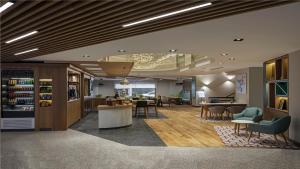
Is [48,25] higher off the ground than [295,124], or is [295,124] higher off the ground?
[48,25]

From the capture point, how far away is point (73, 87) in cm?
1198

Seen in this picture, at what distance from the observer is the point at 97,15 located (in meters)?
3.75

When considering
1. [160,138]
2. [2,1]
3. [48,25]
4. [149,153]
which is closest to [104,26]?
[48,25]

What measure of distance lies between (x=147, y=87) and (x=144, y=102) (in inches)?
599

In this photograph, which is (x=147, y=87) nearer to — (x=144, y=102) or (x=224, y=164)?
(x=144, y=102)

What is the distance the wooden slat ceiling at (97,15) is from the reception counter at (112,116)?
5.11 m

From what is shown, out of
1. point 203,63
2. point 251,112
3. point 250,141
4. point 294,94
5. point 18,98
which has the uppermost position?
point 203,63

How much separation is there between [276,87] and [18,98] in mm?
9188

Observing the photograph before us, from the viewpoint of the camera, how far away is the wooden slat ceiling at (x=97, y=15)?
3.32 metres

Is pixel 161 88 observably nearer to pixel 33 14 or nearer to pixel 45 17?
pixel 45 17

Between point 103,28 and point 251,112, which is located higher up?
point 103,28

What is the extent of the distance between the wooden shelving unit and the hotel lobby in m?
0.03

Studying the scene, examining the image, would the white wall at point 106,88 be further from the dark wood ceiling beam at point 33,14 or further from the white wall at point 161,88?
the dark wood ceiling beam at point 33,14

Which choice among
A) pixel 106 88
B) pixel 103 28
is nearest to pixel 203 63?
pixel 103 28
